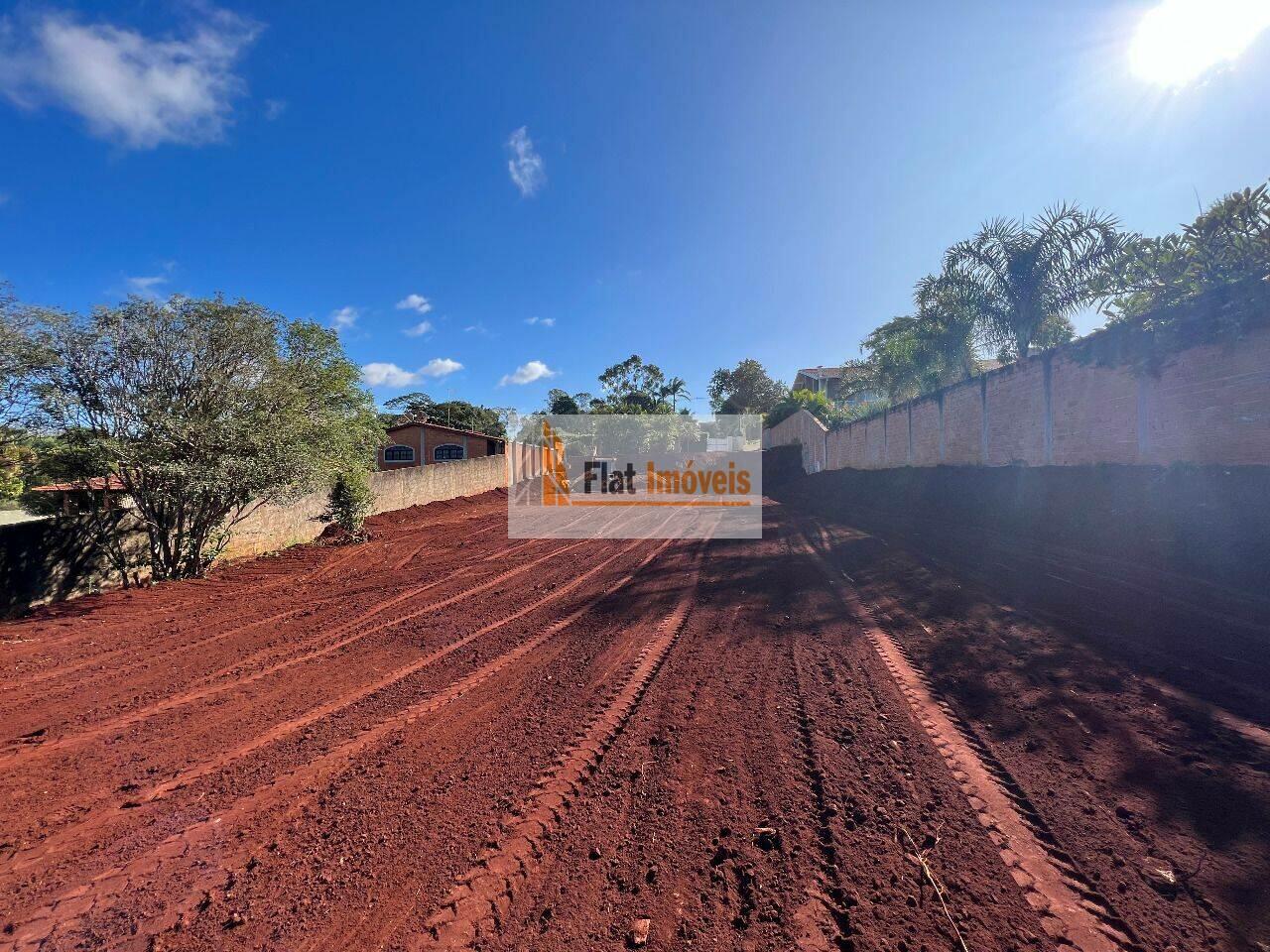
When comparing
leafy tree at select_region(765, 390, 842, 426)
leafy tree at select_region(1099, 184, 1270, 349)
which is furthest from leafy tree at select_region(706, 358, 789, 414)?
leafy tree at select_region(1099, 184, 1270, 349)

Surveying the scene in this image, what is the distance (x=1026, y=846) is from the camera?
1830mm

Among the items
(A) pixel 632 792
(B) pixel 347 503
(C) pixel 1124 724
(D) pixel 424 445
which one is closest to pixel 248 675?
(A) pixel 632 792

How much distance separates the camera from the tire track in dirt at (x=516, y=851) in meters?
1.57

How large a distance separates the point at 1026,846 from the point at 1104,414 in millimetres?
9112

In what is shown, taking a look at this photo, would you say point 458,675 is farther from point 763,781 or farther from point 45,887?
point 763,781

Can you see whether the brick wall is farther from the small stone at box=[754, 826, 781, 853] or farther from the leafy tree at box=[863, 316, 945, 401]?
the small stone at box=[754, 826, 781, 853]

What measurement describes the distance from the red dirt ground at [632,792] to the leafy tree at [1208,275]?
5.51 metres

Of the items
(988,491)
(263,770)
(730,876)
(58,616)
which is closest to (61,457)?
(58,616)

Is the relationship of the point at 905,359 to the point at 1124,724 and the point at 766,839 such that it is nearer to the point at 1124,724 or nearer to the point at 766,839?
the point at 1124,724

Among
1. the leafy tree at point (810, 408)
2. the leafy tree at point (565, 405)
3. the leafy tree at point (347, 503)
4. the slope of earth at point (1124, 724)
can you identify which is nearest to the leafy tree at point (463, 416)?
the leafy tree at point (565, 405)

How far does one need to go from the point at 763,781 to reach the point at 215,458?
779 cm

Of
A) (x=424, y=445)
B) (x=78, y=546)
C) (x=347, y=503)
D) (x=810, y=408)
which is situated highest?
(x=810, y=408)

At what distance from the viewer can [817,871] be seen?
175 centimetres

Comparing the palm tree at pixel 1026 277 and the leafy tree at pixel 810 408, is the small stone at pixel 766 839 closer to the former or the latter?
the palm tree at pixel 1026 277
